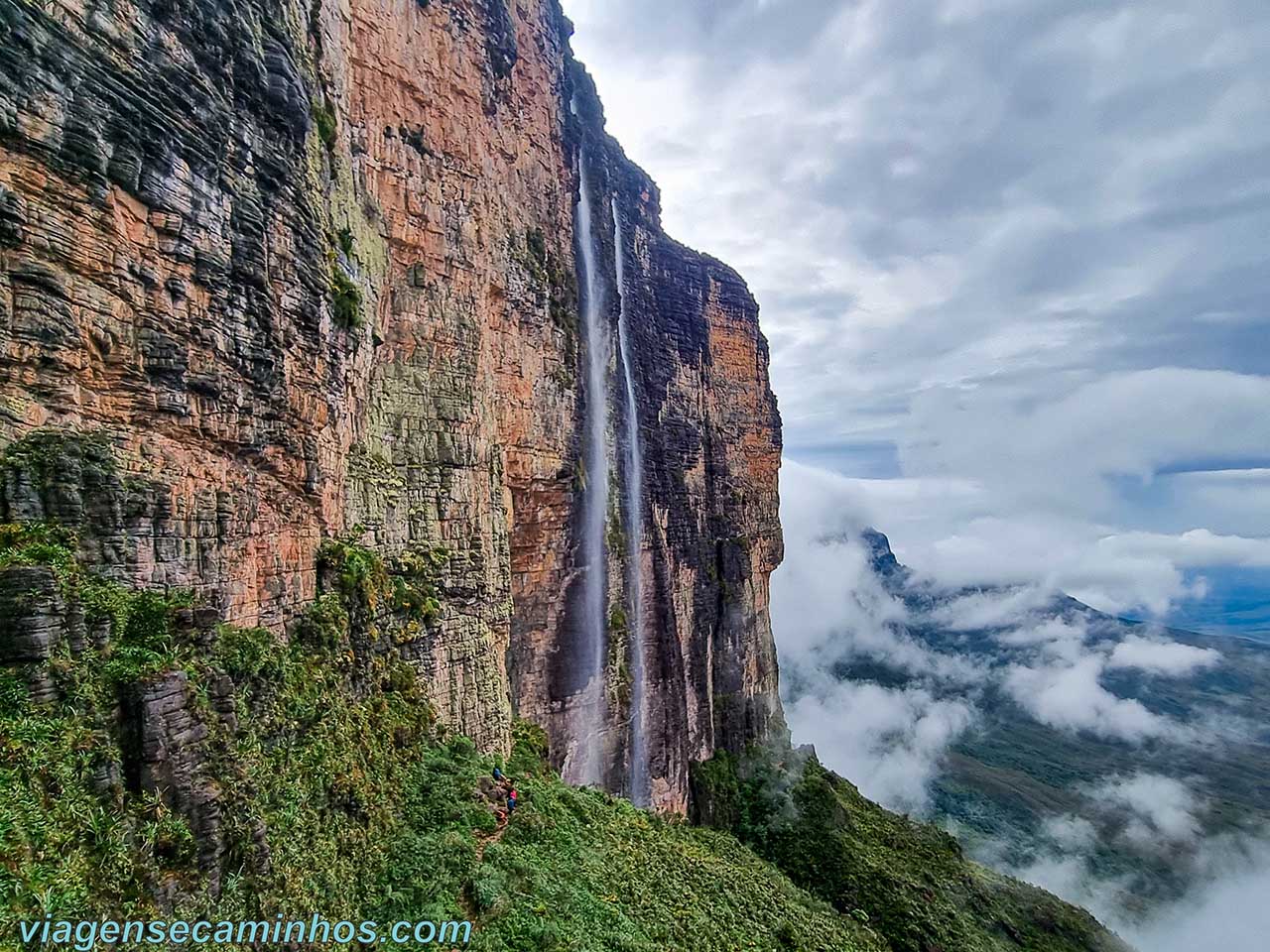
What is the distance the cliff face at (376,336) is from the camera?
679 cm

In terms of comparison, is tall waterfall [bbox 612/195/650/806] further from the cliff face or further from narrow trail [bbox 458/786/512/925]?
narrow trail [bbox 458/786/512/925]

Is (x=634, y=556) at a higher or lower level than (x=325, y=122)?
lower

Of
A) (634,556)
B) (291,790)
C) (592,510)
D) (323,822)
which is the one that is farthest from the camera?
(634,556)

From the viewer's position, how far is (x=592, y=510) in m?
25.5

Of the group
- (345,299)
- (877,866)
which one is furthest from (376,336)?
(877,866)

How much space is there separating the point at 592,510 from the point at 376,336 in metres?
12.7

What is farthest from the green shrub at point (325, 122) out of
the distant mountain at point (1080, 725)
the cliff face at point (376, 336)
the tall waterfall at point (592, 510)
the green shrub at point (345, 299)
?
the distant mountain at point (1080, 725)

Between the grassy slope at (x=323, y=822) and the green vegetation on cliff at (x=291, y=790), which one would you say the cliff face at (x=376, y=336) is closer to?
the green vegetation on cliff at (x=291, y=790)

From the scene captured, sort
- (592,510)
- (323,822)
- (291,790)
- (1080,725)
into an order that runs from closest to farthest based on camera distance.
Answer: (291,790) → (323,822) → (592,510) → (1080,725)

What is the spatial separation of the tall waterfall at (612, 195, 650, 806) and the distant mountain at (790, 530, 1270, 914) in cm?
4592

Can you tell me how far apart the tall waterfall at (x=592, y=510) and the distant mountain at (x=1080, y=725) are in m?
50.3

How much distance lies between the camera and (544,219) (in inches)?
875

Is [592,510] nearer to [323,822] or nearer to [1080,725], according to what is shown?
[323,822]

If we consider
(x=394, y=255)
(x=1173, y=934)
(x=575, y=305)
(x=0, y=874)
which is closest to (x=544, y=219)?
(x=575, y=305)
